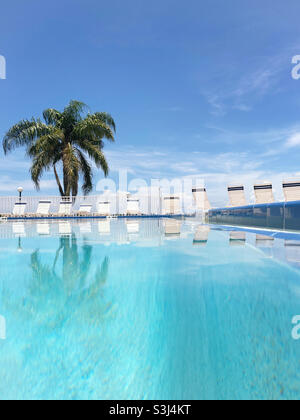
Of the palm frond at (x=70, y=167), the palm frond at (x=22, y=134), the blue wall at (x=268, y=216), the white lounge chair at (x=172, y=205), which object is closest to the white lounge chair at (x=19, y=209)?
the palm frond at (x=22, y=134)

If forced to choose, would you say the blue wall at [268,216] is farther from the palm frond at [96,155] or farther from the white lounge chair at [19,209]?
the white lounge chair at [19,209]

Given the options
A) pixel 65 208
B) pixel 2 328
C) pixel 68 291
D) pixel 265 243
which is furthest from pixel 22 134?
pixel 2 328

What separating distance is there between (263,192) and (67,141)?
10.5 m

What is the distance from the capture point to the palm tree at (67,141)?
509 inches

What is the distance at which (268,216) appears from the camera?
16.9 ft

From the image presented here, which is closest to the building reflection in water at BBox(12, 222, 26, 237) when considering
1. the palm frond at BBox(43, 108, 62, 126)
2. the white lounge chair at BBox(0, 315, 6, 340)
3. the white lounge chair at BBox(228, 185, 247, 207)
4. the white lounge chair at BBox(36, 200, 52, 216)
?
the white lounge chair at BBox(0, 315, 6, 340)

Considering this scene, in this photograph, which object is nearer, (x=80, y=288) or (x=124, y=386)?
(x=124, y=386)

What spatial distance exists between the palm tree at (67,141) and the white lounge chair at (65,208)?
2.79 ft

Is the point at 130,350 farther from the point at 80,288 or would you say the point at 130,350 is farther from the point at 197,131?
the point at 197,131

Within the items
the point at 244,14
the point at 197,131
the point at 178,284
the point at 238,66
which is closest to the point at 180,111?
the point at 197,131

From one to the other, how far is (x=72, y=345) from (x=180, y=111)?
53.8ft

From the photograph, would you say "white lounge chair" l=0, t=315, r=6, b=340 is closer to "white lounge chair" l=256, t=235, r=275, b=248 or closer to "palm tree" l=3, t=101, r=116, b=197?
"white lounge chair" l=256, t=235, r=275, b=248
